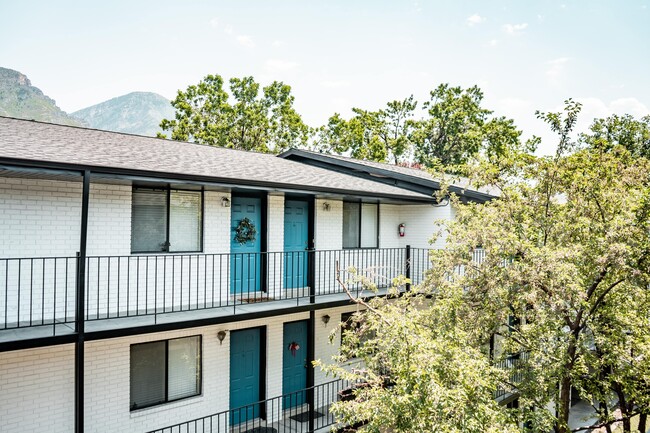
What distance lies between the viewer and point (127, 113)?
103 metres

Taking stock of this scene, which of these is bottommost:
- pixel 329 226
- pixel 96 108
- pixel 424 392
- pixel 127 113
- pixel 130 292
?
pixel 424 392

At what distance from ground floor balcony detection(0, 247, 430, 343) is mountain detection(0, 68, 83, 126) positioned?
230 feet

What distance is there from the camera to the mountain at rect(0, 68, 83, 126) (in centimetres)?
6956

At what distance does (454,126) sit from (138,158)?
31116mm

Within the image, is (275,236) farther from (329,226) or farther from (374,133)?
(374,133)

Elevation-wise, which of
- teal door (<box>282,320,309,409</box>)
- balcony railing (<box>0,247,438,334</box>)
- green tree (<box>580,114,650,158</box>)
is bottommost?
teal door (<box>282,320,309,409</box>)

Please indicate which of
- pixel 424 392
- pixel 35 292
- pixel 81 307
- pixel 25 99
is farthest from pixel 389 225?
pixel 25 99

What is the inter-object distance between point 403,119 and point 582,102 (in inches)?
1180

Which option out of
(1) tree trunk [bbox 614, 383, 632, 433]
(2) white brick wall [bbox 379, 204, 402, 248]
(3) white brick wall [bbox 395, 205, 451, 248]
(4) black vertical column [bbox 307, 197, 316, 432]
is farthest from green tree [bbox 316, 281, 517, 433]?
(2) white brick wall [bbox 379, 204, 402, 248]

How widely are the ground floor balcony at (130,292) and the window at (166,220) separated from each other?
1.11 ft

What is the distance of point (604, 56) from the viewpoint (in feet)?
59.9

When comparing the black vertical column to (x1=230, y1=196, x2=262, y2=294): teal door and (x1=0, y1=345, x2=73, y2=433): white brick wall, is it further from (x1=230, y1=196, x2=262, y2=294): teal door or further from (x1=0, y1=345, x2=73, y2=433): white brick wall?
(x1=0, y1=345, x2=73, y2=433): white brick wall

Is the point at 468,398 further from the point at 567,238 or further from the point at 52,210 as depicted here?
the point at 52,210

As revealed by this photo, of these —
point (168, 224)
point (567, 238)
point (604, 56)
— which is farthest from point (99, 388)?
point (604, 56)
